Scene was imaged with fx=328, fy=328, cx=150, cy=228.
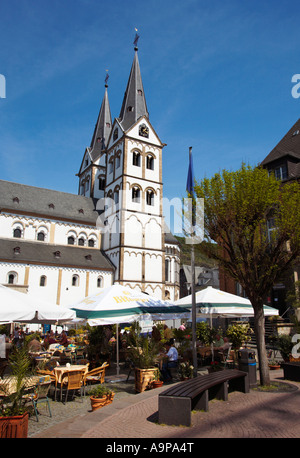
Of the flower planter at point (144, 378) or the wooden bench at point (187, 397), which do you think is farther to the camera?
the flower planter at point (144, 378)

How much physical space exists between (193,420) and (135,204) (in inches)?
1372

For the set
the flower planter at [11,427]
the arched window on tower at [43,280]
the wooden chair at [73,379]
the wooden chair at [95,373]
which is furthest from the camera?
the arched window on tower at [43,280]

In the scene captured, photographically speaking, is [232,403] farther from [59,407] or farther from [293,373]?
[59,407]

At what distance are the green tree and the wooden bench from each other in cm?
213

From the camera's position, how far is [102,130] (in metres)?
54.8

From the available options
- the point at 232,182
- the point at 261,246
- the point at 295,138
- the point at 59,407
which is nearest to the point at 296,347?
the point at 261,246

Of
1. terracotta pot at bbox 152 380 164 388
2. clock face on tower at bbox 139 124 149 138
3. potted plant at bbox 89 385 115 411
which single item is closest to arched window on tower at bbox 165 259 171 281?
clock face on tower at bbox 139 124 149 138

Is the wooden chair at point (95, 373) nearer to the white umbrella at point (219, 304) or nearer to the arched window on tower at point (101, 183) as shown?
the white umbrella at point (219, 304)

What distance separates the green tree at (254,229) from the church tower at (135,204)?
91.3 ft

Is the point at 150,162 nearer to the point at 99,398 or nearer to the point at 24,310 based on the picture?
the point at 24,310

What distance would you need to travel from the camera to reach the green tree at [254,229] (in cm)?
973

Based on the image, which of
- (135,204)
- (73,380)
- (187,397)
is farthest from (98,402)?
(135,204)

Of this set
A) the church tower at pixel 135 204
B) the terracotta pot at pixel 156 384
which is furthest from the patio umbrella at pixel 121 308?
the church tower at pixel 135 204

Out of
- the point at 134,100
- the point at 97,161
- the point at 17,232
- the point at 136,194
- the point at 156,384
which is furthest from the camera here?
the point at 97,161
